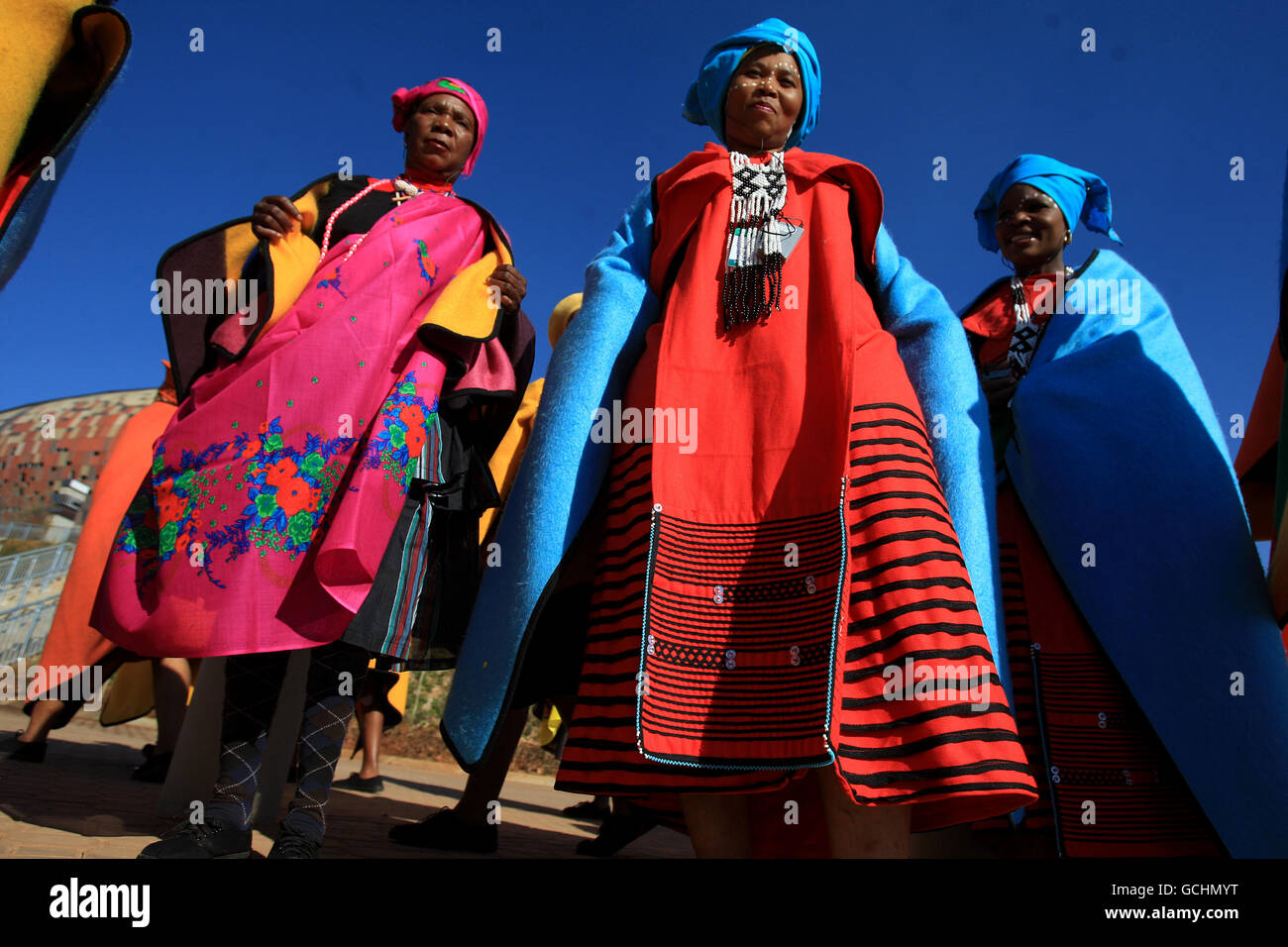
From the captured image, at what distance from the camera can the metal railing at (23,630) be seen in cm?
1028

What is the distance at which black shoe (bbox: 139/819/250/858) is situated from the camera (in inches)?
77.1

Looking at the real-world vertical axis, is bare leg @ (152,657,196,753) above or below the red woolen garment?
below

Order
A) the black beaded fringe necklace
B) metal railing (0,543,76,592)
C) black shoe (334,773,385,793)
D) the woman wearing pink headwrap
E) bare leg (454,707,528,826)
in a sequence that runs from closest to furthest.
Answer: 1. the black beaded fringe necklace
2. the woman wearing pink headwrap
3. bare leg (454,707,528,826)
4. black shoe (334,773,385,793)
5. metal railing (0,543,76,592)

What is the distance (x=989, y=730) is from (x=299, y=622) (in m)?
1.67

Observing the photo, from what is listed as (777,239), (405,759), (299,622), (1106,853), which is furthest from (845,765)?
(405,759)

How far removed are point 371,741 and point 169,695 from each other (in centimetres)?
114

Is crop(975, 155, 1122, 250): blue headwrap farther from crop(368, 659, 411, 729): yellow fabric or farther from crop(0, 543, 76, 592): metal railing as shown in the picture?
crop(0, 543, 76, 592): metal railing

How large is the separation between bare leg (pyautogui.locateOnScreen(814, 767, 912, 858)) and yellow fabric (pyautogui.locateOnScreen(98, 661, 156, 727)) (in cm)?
468

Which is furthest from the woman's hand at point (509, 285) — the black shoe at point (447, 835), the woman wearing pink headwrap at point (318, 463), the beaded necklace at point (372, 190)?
the black shoe at point (447, 835)

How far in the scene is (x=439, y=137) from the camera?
10.3ft

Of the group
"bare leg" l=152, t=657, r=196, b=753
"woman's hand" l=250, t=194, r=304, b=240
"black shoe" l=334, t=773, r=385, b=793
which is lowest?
"black shoe" l=334, t=773, r=385, b=793

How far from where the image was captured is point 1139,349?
264cm

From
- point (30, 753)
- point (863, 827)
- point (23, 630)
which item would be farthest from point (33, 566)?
point (863, 827)

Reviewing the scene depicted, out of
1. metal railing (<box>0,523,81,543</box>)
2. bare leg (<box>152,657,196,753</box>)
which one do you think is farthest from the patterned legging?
metal railing (<box>0,523,81,543</box>)
